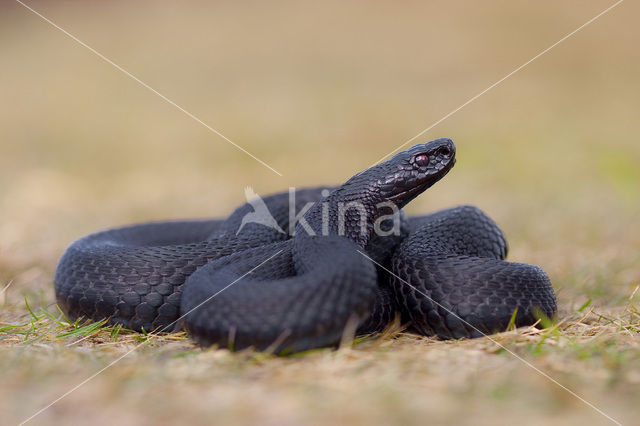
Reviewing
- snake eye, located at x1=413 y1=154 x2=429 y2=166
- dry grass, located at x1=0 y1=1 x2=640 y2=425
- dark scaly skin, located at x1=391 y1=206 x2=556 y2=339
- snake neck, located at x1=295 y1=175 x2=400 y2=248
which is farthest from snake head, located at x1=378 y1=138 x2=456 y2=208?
dry grass, located at x1=0 y1=1 x2=640 y2=425

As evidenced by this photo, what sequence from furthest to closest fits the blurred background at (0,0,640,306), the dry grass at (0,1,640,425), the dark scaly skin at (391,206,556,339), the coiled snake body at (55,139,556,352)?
1. the blurred background at (0,0,640,306)
2. the dark scaly skin at (391,206,556,339)
3. the coiled snake body at (55,139,556,352)
4. the dry grass at (0,1,640,425)

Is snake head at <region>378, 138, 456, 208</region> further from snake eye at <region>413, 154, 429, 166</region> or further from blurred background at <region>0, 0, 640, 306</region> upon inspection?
blurred background at <region>0, 0, 640, 306</region>

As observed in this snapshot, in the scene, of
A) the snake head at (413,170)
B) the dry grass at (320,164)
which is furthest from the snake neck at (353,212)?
the dry grass at (320,164)

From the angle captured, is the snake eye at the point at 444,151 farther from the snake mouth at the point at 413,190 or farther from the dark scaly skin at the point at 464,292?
the dark scaly skin at the point at 464,292

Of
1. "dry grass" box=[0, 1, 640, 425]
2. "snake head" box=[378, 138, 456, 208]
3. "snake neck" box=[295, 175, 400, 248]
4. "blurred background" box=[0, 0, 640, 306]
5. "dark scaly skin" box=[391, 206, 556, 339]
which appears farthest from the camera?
"blurred background" box=[0, 0, 640, 306]

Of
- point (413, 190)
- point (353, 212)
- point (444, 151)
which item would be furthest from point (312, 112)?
point (353, 212)

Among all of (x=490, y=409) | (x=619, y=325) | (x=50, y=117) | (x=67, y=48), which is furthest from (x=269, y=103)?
(x=490, y=409)
